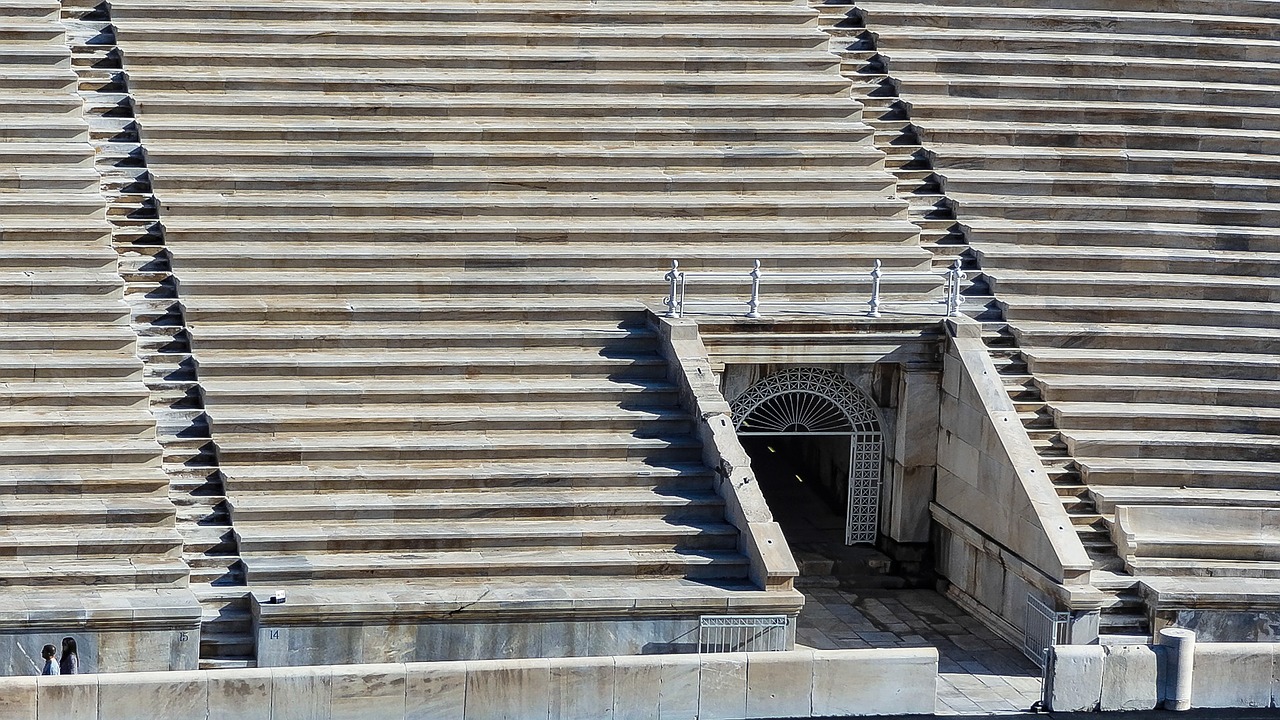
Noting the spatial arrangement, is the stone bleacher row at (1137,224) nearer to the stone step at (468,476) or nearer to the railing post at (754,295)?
the railing post at (754,295)

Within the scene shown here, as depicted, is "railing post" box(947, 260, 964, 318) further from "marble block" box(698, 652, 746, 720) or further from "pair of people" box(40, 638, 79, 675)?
"pair of people" box(40, 638, 79, 675)

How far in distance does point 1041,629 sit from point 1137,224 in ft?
22.8

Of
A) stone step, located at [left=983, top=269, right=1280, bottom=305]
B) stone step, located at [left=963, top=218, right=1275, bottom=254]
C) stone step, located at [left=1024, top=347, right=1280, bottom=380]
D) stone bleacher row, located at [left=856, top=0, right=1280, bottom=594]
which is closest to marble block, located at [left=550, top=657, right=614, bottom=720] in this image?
stone bleacher row, located at [left=856, top=0, right=1280, bottom=594]

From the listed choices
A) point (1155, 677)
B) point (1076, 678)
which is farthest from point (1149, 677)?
point (1076, 678)

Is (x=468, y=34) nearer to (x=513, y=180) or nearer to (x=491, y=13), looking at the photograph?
(x=491, y=13)

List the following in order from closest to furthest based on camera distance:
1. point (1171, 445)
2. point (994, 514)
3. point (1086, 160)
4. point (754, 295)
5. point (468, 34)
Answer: point (994, 514) → point (754, 295) → point (1171, 445) → point (468, 34) → point (1086, 160)

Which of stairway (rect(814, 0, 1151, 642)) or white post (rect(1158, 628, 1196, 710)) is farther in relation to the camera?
stairway (rect(814, 0, 1151, 642))

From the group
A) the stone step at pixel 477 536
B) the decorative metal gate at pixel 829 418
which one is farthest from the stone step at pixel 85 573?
the decorative metal gate at pixel 829 418

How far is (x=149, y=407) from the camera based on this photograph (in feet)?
A: 81.6

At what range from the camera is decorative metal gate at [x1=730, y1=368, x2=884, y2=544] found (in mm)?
26922

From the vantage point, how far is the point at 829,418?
90.2 ft

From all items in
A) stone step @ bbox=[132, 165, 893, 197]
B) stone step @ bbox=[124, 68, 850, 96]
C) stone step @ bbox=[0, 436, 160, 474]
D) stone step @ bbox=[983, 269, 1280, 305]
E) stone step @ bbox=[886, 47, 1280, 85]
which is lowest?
stone step @ bbox=[0, 436, 160, 474]

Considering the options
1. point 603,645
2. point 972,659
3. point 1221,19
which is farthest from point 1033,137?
point 603,645

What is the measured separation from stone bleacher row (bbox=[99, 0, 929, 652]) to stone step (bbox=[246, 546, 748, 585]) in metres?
0.03
